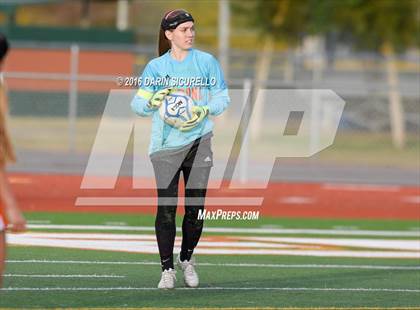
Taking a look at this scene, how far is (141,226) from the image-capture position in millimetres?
13750

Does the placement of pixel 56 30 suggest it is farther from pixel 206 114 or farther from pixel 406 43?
pixel 206 114

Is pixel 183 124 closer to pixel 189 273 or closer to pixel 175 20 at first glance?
pixel 175 20

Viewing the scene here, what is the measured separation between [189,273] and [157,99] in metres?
1.35

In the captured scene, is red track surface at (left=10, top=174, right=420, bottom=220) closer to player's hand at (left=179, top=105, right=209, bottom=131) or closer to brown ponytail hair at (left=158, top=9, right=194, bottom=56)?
brown ponytail hair at (left=158, top=9, right=194, bottom=56)

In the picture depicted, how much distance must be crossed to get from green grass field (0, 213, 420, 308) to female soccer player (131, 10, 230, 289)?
1.70ft

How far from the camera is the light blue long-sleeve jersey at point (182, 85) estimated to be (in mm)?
8922

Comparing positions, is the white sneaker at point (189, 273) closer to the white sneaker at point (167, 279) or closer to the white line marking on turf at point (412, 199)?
the white sneaker at point (167, 279)

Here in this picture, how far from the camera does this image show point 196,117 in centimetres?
886

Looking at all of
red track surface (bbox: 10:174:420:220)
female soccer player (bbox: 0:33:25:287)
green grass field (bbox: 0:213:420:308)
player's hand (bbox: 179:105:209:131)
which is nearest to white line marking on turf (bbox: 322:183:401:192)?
red track surface (bbox: 10:174:420:220)

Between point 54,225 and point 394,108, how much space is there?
14275 millimetres

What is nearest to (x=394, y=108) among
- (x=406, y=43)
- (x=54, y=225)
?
(x=406, y=43)

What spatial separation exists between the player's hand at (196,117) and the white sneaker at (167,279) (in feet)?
3.49

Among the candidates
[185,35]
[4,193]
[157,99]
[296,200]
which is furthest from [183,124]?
[296,200]

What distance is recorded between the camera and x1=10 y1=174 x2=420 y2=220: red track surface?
16.0m
